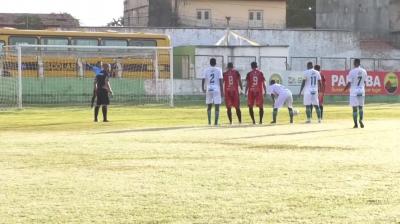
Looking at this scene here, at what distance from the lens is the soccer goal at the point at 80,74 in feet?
121

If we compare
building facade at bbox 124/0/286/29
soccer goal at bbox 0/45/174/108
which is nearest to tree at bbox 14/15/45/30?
building facade at bbox 124/0/286/29

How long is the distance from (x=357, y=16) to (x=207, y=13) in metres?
14.1

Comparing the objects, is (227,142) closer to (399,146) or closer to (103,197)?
(399,146)

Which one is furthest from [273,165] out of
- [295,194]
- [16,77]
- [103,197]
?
[16,77]

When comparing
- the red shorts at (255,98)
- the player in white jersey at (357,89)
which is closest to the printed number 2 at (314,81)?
the red shorts at (255,98)

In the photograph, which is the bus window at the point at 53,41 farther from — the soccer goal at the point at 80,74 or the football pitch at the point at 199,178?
the football pitch at the point at 199,178

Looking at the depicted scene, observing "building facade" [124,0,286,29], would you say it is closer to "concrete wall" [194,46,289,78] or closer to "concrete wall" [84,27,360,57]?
"concrete wall" [84,27,360,57]

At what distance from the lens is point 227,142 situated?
639 inches

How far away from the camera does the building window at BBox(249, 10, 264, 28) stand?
245ft

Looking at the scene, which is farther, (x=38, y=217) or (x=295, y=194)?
(x=295, y=194)

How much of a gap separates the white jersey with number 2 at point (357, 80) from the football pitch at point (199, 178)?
11.2 feet

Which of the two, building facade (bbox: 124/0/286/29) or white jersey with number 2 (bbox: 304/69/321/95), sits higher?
building facade (bbox: 124/0/286/29)

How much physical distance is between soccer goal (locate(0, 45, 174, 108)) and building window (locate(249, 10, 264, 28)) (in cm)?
3302

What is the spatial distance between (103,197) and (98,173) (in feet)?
6.63
